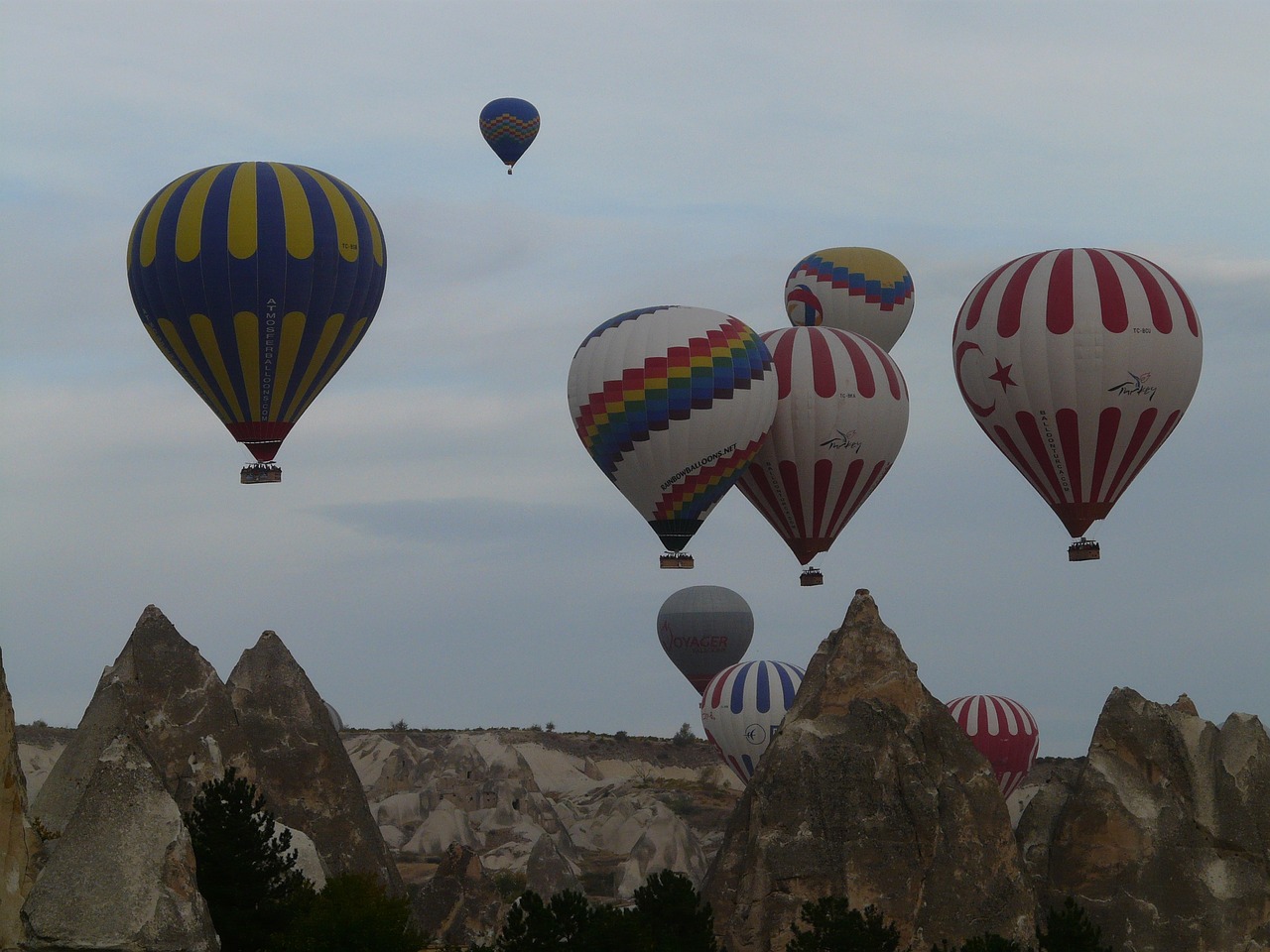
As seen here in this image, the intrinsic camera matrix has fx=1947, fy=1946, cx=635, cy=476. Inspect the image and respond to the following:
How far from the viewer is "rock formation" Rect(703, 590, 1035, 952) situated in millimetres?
30969

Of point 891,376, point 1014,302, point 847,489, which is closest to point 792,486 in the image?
point 847,489

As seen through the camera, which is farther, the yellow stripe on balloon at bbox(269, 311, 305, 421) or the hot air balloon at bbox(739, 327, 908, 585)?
the hot air balloon at bbox(739, 327, 908, 585)

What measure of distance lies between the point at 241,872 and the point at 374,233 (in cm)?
2062

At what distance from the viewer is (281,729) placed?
118 ft

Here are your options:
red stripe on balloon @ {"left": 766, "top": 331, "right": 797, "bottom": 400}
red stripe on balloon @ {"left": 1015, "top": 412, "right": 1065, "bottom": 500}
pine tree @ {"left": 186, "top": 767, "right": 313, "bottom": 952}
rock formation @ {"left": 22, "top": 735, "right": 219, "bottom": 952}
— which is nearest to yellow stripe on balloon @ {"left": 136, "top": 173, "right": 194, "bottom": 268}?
red stripe on balloon @ {"left": 766, "top": 331, "right": 797, "bottom": 400}

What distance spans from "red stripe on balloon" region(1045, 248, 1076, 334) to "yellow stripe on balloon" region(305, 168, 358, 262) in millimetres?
16169

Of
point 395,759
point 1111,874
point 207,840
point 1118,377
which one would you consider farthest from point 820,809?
point 395,759

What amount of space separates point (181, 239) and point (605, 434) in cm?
1130

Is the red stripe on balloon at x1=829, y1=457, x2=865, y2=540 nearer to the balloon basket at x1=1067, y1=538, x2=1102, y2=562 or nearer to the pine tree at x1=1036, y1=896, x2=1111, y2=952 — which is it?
the balloon basket at x1=1067, y1=538, x2=1102, y2=562

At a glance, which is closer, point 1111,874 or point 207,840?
point 207,840

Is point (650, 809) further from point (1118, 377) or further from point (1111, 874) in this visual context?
point (1111, 874)

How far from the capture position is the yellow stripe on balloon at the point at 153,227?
44.2m

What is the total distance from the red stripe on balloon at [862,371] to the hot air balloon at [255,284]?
1264 centimetres

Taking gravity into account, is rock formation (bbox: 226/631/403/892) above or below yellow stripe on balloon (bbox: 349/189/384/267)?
below
